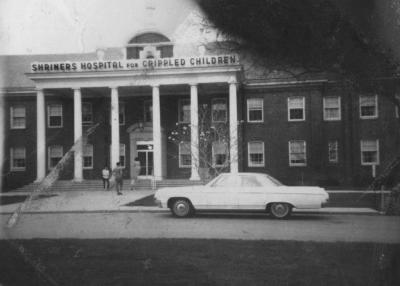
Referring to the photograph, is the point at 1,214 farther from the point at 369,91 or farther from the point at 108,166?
the point at 369,91

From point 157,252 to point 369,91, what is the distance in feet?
8.98

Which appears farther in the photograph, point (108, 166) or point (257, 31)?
point (108, 166)

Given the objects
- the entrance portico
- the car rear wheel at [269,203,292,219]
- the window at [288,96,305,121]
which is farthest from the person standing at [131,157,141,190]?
the window at [288,96,305,121]

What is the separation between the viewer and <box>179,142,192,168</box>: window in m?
3.89

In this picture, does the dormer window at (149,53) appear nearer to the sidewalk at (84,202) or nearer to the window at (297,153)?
the sidewalk at (84,202)

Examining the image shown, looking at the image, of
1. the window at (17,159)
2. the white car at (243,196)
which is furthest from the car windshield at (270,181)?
the window at (17,159)

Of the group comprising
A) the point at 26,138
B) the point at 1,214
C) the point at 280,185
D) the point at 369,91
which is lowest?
the point at 1,214

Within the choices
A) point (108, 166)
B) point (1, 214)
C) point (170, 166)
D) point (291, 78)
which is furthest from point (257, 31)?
point (1, 214)

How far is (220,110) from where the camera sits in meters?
4.18

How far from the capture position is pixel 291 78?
3.82 metres

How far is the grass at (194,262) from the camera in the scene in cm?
355

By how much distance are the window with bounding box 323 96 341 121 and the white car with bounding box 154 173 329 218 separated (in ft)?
2.70

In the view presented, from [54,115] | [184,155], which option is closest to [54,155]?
[54,115]

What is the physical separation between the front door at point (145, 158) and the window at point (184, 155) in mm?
330
